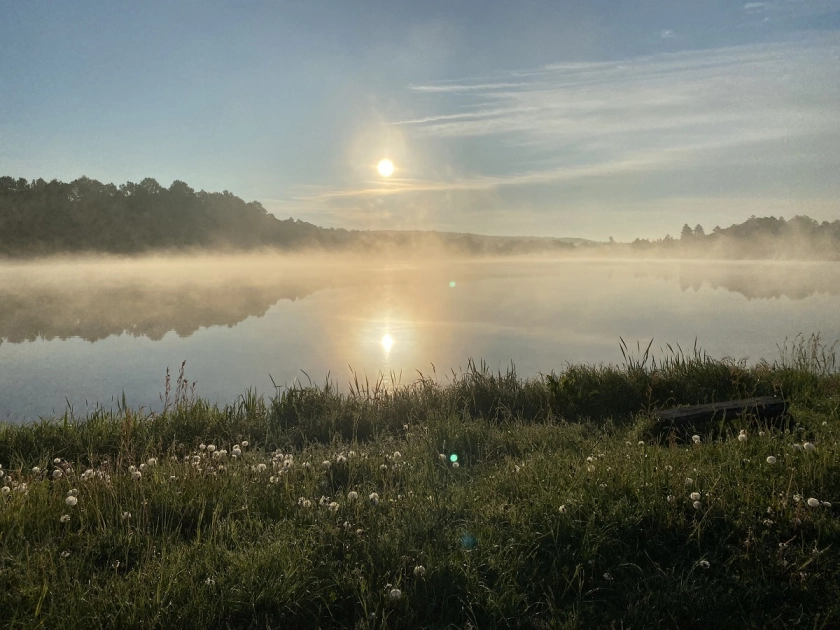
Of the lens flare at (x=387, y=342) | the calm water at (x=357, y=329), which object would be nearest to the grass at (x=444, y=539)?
the calm water at (x=357, y=329)

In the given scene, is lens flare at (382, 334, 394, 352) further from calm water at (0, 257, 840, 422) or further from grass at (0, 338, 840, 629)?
grass at (0, 338, 840, 629)

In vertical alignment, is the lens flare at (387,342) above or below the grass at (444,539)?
below

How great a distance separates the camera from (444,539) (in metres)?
4.78

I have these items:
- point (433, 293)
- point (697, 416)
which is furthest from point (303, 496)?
point (433, 293)

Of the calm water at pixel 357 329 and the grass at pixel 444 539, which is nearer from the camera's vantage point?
the grass at pixel 444 539

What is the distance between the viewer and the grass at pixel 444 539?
4090 mm

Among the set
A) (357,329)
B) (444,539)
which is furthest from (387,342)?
(444,539)

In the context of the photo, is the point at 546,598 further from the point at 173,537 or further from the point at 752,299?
the point at 752,299

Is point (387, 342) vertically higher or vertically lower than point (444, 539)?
lower

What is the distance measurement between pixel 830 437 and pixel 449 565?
527 cm

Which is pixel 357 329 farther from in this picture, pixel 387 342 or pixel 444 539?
pixel 444 539

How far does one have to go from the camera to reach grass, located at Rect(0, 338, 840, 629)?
4.09 metres

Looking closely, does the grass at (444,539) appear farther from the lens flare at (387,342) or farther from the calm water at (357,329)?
the lens flare at (387,342)

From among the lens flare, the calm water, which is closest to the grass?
the calm water
